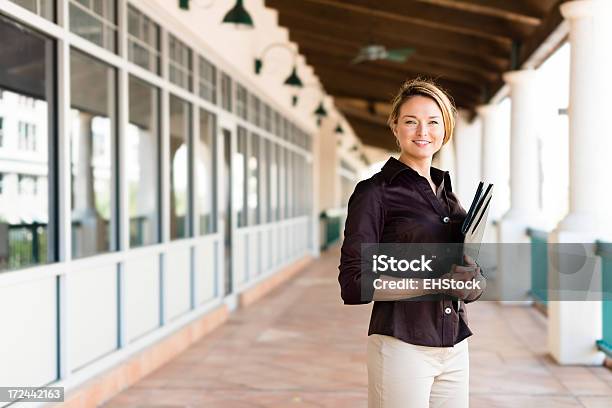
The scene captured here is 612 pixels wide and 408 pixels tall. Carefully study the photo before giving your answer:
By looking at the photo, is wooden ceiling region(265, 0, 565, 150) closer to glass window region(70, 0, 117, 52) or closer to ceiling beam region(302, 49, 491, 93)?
ceiling beam region(302, 49, 491, 93)

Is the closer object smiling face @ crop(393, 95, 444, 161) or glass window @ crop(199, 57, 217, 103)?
smiling face @ crop(393, 95, 444, 161)

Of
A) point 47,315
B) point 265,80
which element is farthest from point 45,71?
point 265,80

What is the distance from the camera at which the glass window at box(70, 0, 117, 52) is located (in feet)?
13.6

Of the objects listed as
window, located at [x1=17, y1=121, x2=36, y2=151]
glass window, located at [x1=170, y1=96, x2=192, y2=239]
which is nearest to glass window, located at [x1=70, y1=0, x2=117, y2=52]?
window, located at [x1=17, y1=121, x2=36, y2=151]

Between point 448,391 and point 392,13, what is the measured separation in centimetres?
707

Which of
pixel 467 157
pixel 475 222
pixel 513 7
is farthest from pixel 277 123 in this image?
pixel 475 222

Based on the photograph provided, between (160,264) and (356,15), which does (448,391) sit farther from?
(356,15)

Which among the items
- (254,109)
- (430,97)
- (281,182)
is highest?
(254,109)

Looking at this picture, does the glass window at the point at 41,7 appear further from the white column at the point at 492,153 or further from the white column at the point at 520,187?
the white column at the point at 492,153

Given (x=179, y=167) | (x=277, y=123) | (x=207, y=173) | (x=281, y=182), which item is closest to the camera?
(x=179, y=167)

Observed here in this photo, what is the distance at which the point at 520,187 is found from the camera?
8.19 meters

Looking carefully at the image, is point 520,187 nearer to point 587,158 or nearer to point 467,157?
point 587,158

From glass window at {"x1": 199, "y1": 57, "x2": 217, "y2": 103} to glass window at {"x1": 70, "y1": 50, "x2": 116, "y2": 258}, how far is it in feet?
3.57

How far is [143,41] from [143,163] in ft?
2.79
